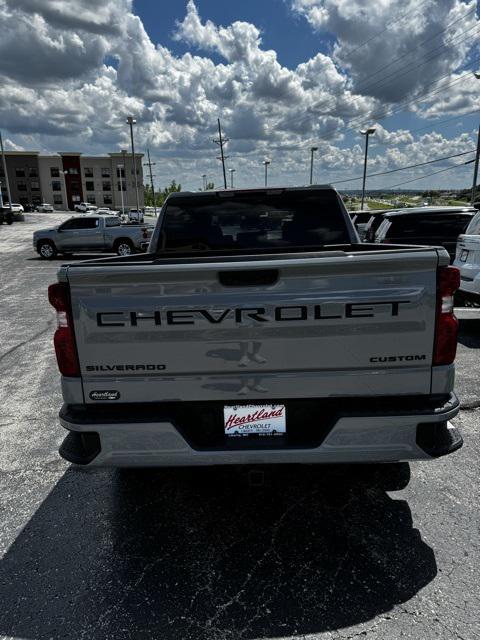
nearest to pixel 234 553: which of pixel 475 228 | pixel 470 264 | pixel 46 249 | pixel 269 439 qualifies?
pixel 269 439

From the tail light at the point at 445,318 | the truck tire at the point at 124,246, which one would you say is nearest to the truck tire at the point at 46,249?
the truck tire at the point at 124,246

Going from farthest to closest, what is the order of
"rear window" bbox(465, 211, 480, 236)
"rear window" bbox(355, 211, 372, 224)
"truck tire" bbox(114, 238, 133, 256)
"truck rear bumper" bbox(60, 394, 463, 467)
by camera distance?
"truck tire" bbox(114, 238, 133, 256) → "rear window" bbox(355, 211, 372, 224) → "rear window" bbox(465, 211, 480, 236) → "truck rear bumper" bbox(60, 394, 463, 467)

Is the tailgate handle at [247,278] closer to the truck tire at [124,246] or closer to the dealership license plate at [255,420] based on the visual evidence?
the dealership license plate at [255,420]

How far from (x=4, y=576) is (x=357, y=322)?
2.34m

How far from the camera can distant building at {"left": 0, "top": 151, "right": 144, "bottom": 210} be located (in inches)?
4058

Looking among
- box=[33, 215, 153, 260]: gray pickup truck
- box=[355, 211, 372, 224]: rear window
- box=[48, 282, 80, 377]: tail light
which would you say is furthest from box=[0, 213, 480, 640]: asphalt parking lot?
box=[33, 215, 153, 260]: gray pickup truck

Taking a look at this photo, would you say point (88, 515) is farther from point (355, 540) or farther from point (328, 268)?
point (328, 268)

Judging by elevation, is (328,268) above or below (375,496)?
above

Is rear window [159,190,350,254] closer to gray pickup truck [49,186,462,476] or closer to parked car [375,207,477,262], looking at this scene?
gray pickup truck [49,186,462,476]

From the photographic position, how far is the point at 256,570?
2.52 m

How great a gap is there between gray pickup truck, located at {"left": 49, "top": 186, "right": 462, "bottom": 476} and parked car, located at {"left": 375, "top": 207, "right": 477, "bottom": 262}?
9075 millimetres

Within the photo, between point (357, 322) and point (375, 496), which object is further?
point (375, 496)

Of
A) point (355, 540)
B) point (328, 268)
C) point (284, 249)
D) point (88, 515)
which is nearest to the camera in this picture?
point (328, 268)

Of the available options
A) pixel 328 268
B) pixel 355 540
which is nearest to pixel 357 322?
pixel 328 268
